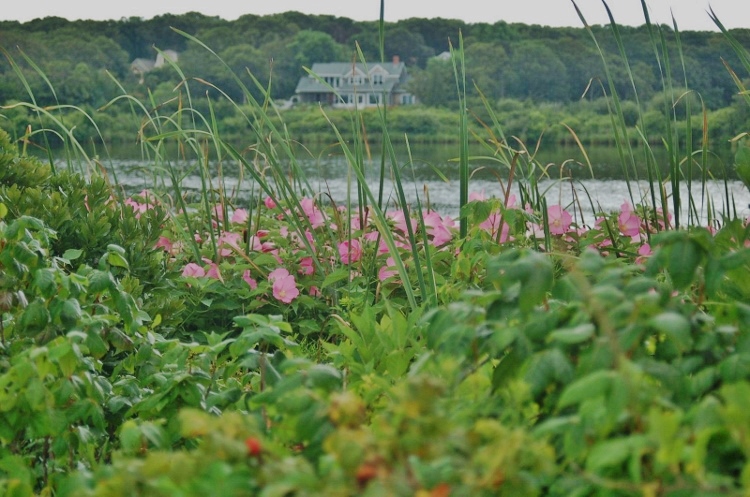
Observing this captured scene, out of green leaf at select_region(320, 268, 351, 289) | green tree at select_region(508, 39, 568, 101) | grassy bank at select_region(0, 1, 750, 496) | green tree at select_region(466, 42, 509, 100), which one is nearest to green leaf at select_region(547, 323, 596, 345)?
grassy bank at select_region(0, 1, 750, 496)

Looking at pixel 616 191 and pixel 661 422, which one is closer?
pixel 661 422

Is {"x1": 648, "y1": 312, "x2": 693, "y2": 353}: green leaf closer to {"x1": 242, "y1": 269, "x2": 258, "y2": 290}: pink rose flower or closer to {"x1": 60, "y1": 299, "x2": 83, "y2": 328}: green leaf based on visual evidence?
{"x1": 60, "y1": 299, "x2": 83, "y2": 328}: green leaf

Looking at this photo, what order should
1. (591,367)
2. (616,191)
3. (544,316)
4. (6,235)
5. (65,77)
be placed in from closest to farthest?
(591,367), (544,316), (6,235), (616,191), (65,77)

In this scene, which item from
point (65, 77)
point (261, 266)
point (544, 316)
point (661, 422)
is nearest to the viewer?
point (661, 422)

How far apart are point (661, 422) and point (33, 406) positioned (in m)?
0.77

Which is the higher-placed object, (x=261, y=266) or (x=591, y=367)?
(x=591, y=367)

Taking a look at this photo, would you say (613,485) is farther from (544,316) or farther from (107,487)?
(107,487)

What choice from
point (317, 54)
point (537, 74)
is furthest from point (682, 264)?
point (317, 54)

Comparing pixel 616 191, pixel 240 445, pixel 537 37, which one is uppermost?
pixel 537 37

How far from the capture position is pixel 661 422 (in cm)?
67

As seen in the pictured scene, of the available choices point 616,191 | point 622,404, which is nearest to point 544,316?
point 622,404

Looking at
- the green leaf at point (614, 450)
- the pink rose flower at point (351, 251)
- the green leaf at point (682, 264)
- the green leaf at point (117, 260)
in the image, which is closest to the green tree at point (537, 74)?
the pink rose flower at point (351, 251)

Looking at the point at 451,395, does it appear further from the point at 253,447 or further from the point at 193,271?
the point at 193,271

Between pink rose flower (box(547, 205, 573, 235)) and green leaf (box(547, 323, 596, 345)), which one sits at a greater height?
green leaf (box(547, 323, 596, 345))
